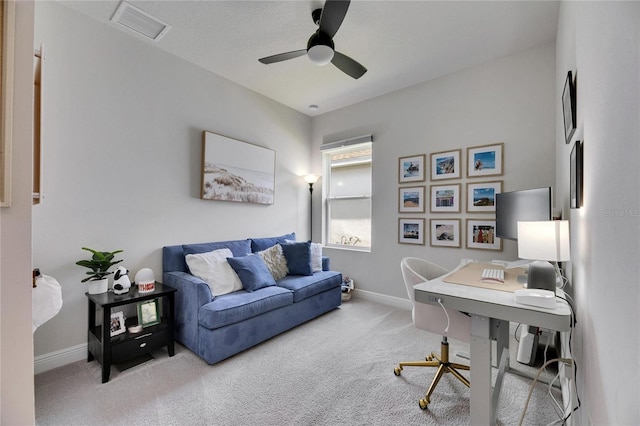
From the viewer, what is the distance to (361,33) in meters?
2.53

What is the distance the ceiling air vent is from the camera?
2264 mm

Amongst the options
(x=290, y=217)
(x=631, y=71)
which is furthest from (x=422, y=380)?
(x=290, y=217)

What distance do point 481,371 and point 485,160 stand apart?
2347 mm

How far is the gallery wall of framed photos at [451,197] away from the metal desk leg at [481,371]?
1826 mm

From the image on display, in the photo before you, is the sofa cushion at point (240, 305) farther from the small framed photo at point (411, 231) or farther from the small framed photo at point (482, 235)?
the small framed photo at point (482, 235)

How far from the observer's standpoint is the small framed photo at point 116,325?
2182 millimetres

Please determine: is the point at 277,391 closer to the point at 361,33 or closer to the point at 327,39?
the point at 327,39

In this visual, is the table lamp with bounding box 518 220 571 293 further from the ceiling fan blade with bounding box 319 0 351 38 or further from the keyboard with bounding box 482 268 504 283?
the ceiling fan blade with bounding box 319 0 351 38

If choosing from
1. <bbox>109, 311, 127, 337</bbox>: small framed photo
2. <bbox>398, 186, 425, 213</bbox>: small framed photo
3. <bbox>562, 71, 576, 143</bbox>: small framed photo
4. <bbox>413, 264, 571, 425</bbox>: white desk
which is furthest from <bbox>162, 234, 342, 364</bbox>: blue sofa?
<bbox>562, 71, 576, 143</bbox>: small framed photo

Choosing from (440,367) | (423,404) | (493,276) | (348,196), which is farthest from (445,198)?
(423,404)

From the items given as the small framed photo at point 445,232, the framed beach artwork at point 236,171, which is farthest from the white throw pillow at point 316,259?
the small framed photo at point 445,232

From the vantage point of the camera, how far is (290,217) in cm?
430

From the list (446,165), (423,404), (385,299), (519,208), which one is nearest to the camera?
(423,404)

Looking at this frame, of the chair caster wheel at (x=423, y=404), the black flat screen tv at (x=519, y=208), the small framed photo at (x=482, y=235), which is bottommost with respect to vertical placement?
the chair caster wheel at (x=423, y=404)
